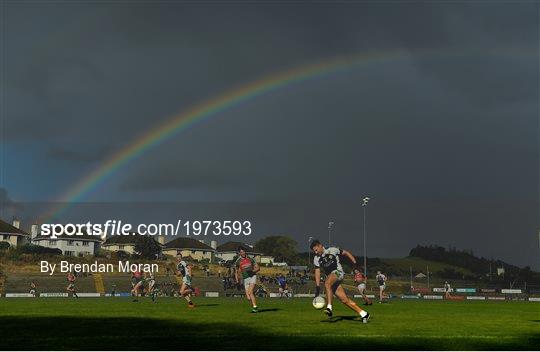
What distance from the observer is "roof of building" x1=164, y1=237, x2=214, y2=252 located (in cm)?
12772

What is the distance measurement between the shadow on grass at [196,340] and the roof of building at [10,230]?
105036 millimetres

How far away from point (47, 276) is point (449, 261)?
274 feet

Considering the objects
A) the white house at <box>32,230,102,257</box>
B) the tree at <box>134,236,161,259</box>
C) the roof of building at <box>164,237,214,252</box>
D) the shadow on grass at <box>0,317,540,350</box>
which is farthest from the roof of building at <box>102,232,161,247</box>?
the shadow on grass at <box>0,317,540,350</box>

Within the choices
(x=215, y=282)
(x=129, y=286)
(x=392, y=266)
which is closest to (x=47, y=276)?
(x=129, y=286)

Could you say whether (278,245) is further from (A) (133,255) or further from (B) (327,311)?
(B) (327,311)

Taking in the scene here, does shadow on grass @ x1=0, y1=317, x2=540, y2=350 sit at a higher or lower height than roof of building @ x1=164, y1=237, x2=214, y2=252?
lower

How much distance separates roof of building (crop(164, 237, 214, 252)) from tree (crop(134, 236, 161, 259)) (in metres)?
19.8

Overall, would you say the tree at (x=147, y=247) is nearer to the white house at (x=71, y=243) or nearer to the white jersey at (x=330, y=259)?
the white house at (x=71, y=243)

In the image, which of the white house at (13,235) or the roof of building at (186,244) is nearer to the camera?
the white house at (13,235)

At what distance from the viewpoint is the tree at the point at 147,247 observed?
10362 centimetres

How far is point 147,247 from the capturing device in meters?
105

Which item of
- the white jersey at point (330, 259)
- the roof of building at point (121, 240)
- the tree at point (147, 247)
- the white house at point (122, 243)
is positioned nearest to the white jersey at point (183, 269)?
the white jersey at point (330, 259)

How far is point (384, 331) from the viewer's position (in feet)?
56.0

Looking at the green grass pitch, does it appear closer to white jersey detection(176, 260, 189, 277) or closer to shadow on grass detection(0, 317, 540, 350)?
shadow on grass detection(0, 317, 540, 350)
